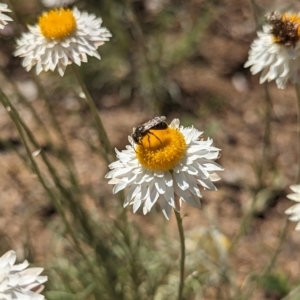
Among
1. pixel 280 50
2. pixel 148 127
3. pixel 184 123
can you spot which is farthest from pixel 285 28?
pixel 184 123

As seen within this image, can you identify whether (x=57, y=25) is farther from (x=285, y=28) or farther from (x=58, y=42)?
(x=285, y=28)

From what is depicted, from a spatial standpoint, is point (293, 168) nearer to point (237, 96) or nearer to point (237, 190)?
point (237, 190)

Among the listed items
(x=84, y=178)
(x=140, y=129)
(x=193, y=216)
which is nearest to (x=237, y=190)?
(x=193, y=216)

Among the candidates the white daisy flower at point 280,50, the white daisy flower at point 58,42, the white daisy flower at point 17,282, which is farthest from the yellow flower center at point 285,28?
the white daisy flower at point 17,282

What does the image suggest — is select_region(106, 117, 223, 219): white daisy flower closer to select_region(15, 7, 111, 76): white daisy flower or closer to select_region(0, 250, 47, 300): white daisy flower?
select_region(0, 250, 47, 300): white daisy flower

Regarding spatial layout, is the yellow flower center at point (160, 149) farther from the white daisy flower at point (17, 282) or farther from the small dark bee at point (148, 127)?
the white daisy flower at point (17, 282)
